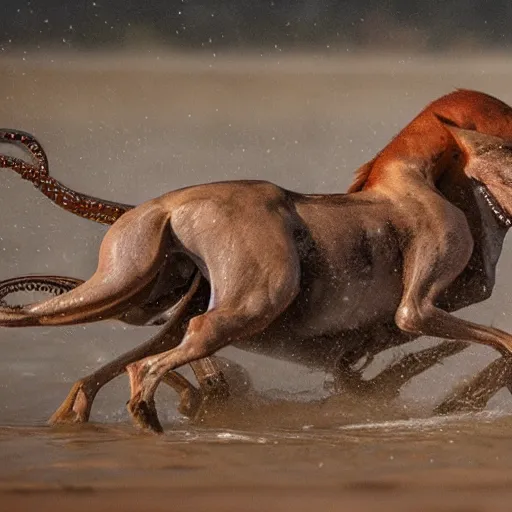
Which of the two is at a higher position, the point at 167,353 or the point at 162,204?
the point at 162,204

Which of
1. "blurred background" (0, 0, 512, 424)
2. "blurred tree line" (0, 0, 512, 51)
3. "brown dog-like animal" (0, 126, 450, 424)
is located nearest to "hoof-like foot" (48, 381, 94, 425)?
"brown dog-like animal" (0, 126, 450, 424)

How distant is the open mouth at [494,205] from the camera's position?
3889 millimetres

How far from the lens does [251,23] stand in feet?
20.0

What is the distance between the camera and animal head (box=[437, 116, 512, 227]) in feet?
12.7

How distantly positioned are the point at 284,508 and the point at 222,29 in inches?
148

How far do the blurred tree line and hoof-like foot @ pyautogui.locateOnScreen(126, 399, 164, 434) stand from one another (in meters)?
2.88

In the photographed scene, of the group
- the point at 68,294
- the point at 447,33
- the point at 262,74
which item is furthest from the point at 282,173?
the point at 68,294

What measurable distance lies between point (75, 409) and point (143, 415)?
A: 0.37m

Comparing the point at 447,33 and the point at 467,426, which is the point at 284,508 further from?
the point at 447,33

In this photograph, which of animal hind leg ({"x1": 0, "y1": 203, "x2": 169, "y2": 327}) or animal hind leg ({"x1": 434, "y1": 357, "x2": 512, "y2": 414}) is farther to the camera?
animal hind leg ({"x1": 434, "y1": 357, "x2": 512, "y2": 414})

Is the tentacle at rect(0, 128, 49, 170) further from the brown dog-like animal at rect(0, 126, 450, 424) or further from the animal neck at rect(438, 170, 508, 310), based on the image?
the animal neck at rect(438, 170, 508, 310)

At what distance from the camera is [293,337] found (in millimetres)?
3820

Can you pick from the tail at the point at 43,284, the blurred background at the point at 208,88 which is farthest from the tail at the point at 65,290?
the blurred background at the point at 208,88

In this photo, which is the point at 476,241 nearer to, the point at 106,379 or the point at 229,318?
the point at 229,318
